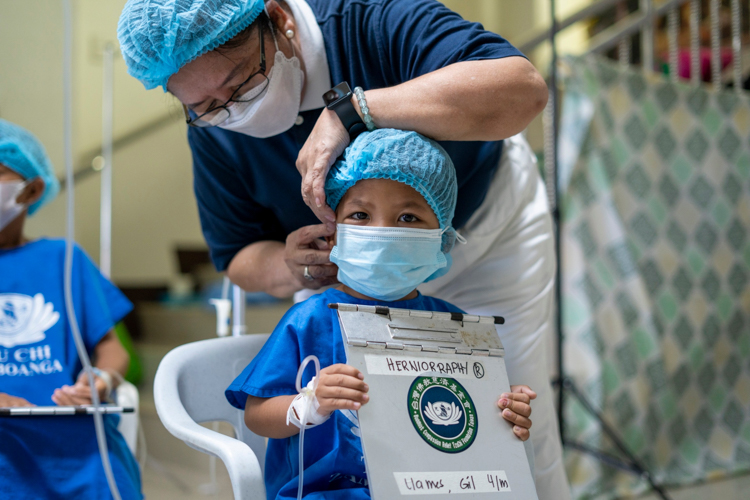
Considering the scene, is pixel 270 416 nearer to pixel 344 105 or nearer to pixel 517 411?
pixel 517 411

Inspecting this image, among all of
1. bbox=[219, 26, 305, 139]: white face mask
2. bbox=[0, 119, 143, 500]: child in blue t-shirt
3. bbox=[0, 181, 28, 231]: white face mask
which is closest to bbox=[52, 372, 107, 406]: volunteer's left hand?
bbox=[0, 119, 143, 500]: child in blue t-shirt

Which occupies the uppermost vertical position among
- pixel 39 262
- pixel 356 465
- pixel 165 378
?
pixel 39 262

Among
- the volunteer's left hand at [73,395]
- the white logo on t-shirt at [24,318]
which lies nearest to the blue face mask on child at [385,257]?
the volunteer's left hand at [73,395]

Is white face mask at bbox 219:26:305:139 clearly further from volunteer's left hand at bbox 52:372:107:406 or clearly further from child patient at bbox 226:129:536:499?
volunteer's left hand at bbox 52:372:107:406

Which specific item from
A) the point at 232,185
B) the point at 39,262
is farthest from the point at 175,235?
the point at 232,185

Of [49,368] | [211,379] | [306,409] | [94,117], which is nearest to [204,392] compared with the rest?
[211,379]

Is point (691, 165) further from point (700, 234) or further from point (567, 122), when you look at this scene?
point (567, 122)

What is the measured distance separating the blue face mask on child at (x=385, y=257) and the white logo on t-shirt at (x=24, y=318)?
83 centimetres

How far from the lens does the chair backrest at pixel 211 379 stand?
1.18 metres

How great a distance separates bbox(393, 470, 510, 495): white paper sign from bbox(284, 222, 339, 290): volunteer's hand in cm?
40

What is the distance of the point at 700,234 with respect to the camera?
111 inches

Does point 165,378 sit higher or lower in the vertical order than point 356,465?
higher

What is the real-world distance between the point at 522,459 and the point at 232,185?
0.77 meters

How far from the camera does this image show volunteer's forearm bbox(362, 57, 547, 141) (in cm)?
97
